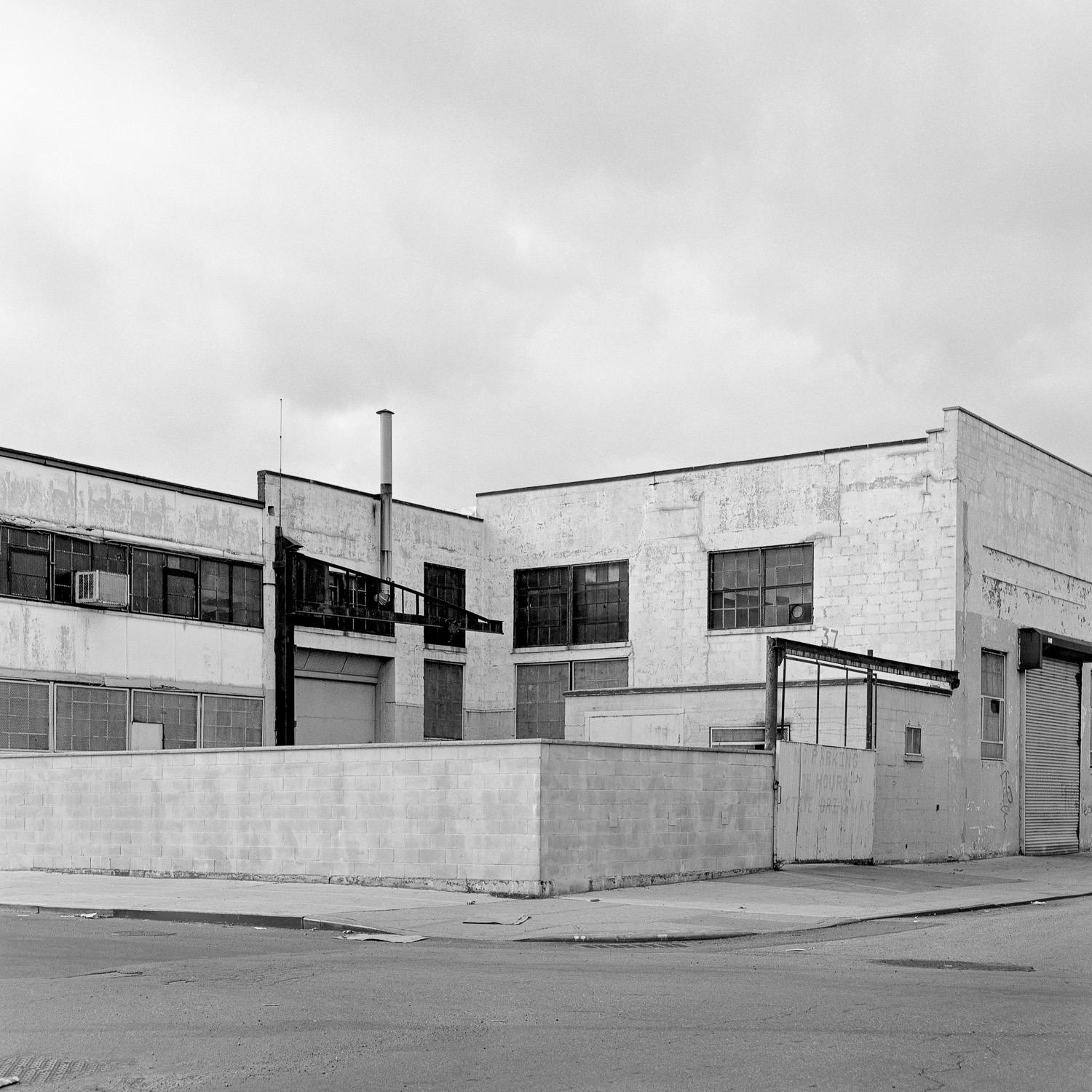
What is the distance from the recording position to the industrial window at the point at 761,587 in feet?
123

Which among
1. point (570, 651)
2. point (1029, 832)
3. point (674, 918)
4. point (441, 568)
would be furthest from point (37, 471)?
point (1029, 832)

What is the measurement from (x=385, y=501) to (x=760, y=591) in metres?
10.1

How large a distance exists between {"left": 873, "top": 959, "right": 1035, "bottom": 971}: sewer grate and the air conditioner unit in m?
22.6

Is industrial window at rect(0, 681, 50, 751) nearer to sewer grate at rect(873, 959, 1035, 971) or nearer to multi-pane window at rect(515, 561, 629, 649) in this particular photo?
multi-pane window at rect(515, 561, 629, 649)

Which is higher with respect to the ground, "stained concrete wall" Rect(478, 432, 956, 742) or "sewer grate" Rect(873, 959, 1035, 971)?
"stained concrete wall" Rect(478, 432, 956, 742)

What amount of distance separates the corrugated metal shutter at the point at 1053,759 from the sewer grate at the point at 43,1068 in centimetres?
3103

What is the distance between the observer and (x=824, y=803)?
88.4 ft

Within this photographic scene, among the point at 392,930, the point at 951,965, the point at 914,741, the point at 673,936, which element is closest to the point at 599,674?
the point at 914,741

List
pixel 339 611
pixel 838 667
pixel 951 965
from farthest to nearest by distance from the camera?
pixel 339 611 < pixel 838 667 < pixel 951 965

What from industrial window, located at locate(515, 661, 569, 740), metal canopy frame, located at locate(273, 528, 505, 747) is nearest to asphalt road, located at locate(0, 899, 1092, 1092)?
metal canopy frame, located at locate(273, 528, 505, 747)

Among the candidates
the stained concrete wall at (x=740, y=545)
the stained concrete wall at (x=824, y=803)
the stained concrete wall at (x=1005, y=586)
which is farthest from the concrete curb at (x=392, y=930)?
the stained concrete wall at (x=740, y=545)

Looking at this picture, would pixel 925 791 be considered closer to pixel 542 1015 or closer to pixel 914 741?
pixel 914 741

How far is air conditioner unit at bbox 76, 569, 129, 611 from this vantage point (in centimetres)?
3200

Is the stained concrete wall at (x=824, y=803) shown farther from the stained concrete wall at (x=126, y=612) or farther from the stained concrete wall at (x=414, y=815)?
the stained concrete wall at (x=126, y=612)
